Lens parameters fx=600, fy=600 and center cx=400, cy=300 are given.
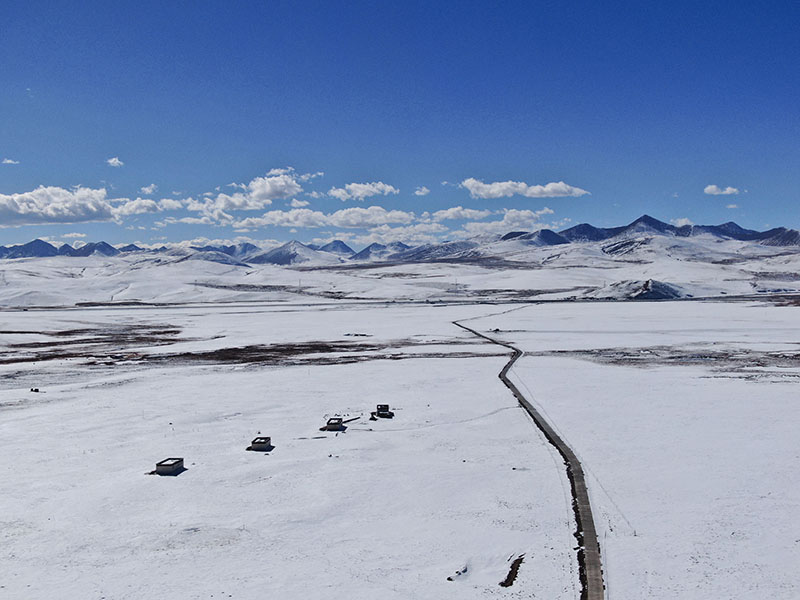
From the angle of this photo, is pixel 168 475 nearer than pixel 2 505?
No

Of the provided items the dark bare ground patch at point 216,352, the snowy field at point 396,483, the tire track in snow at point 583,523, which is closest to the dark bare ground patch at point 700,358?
the snowy field at point 396,483

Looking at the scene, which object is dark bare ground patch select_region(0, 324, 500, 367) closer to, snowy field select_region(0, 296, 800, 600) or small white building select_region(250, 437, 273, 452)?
snowy field select_region(0, 296, 800, 600)

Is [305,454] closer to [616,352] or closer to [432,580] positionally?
[432,580]

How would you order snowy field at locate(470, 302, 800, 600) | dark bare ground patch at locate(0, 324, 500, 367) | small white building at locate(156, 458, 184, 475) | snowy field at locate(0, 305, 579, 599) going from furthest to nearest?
dark bare ground patch at locate(0, 324, 500, 367), small white building at locate(156, 458, 184, 475), snowy field at locate(470, 302, 800, 600), snowy field at locate(0, 305, 579, 599)

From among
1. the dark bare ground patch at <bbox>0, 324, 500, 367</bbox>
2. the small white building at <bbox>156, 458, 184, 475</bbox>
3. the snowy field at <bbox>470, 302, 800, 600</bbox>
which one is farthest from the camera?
the dark bare ground patch at <bbox>0, 324, 500, 367</bbox>

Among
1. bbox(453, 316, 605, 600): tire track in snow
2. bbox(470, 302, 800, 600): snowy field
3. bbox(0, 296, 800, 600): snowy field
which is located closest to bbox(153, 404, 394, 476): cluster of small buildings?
bbox(0, 296, 800, 600): snowy field

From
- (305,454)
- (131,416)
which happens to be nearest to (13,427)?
(131,416)
